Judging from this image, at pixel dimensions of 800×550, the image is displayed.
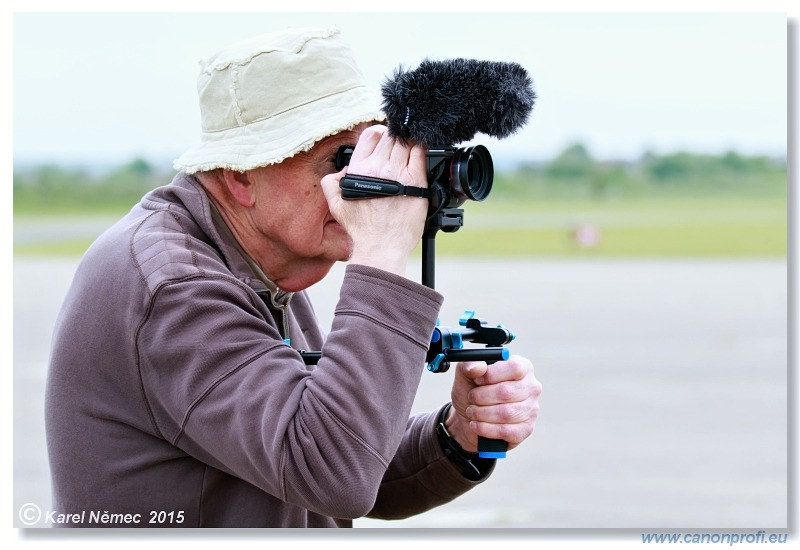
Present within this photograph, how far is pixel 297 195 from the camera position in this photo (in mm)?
2164

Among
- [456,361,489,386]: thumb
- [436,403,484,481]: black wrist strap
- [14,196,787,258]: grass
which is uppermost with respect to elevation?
[456,361,489,386]: thumb

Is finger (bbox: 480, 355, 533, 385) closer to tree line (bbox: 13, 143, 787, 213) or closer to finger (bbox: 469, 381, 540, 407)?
finger (bbox: 469, 381, 540, 407)

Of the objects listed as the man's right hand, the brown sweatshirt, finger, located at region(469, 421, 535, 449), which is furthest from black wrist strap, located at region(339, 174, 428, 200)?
finger, located at region(469, 421, 535, 449)

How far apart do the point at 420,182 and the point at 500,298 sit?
35.8 feet

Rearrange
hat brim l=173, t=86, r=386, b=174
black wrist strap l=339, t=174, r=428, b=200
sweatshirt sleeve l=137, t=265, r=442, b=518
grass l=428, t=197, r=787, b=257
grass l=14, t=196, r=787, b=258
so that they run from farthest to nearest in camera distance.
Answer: grass l=428, t=197, r=787, b=257
grass l=14, t=196, r=787, b=258
hat brim l=173, t=86, r=386, b=174
black wrist strap l=339, t=174, r=428, b=200
sweatshirt sleeve l=137, t=265, r=442, b=518

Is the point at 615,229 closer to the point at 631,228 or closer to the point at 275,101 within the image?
the point at 631,228

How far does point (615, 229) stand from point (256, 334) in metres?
22.7

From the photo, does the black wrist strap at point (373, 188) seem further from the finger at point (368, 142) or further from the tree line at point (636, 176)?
the tree line at point (636, 176)

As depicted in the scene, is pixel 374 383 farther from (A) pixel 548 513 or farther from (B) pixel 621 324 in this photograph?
(B) pixel 621 324

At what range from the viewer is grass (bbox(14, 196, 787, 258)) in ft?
63.5

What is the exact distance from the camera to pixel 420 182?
1.92 meters

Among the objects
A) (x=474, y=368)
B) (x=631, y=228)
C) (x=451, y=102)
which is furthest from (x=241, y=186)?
(x=631, y=228)

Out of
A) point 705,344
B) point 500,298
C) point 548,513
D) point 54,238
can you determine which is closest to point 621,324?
point 705,344

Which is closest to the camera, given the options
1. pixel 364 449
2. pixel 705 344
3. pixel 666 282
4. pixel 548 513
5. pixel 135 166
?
pixel 364 449
